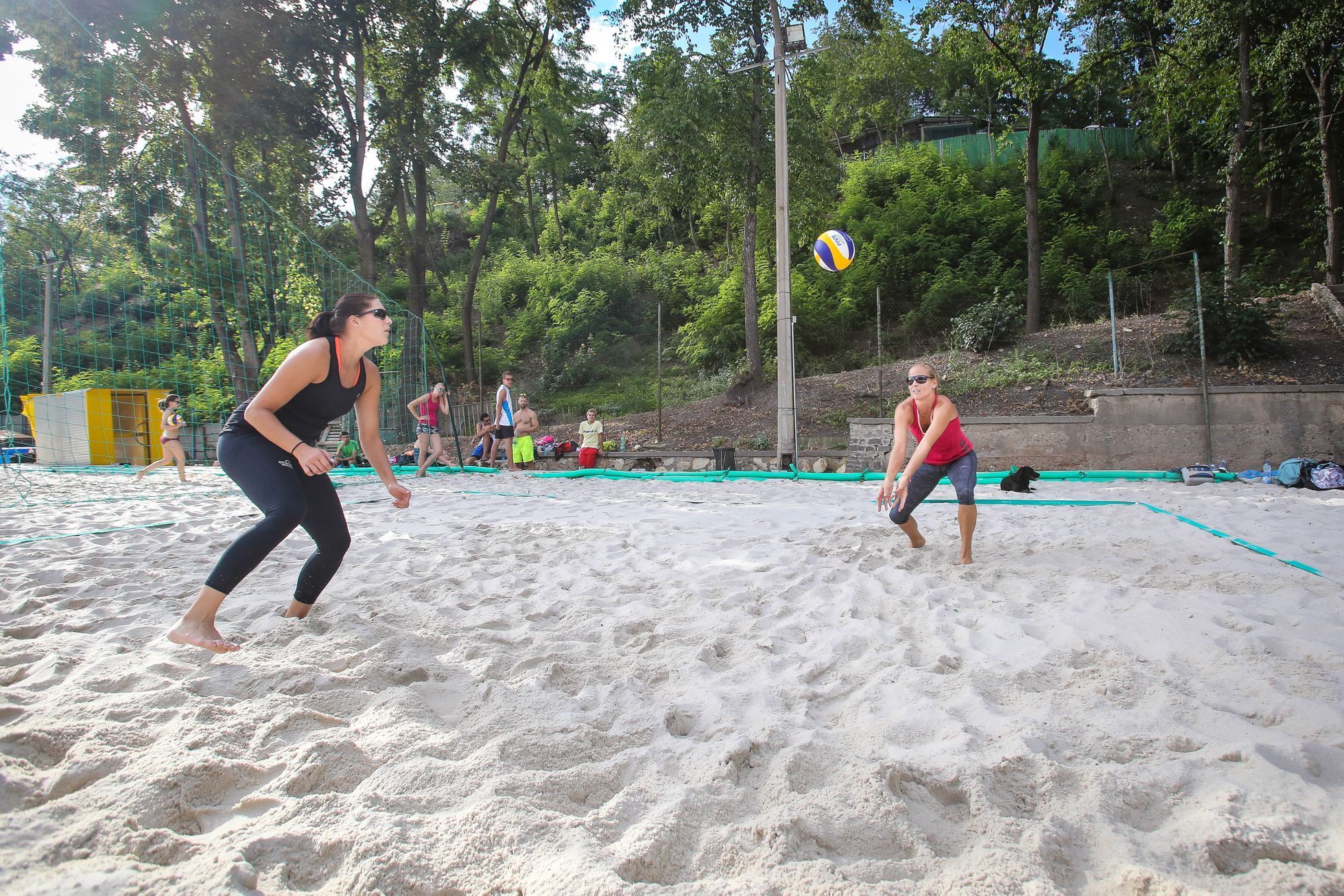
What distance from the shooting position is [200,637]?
265 centimetres

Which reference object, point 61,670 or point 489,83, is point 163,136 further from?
point 61,670

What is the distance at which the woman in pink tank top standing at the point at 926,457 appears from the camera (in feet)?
13.5

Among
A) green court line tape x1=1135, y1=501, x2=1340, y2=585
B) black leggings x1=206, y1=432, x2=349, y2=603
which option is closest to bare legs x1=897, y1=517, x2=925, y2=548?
green court line tape x1=1135, y1=501, x2=1340, y2=585

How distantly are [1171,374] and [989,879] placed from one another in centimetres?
1104

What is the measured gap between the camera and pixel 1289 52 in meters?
13.4

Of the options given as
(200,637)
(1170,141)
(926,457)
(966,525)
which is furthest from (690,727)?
(1170,141)

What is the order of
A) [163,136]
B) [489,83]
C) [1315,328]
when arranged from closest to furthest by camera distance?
1. [1315,328]
2. [163,136]
3. [489,83]

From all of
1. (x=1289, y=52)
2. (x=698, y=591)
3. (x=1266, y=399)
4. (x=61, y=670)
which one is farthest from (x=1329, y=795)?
(x=1289, y=52)

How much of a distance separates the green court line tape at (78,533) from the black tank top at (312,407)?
10.5 feet

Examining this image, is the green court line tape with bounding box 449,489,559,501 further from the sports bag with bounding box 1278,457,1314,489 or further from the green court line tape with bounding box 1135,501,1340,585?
the sports bag with bounding box 1278,457,1314,489

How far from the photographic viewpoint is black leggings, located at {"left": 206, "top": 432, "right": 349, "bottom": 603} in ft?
8.80

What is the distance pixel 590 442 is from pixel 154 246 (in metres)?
10.2

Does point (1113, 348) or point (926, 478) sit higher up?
point (1113, 348)

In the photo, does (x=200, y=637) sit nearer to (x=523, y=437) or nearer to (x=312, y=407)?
(x=312, y=407)
